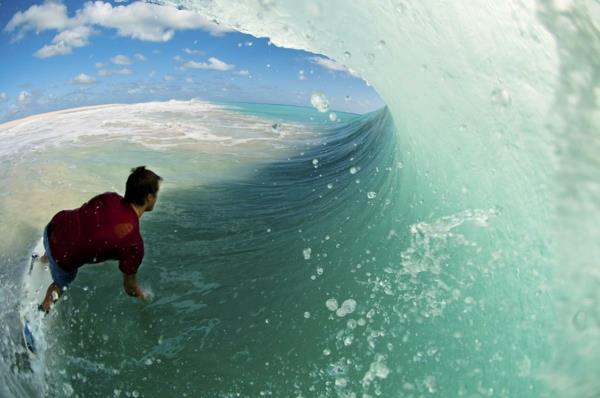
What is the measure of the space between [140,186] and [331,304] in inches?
66.9

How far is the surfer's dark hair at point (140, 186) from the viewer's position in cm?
290

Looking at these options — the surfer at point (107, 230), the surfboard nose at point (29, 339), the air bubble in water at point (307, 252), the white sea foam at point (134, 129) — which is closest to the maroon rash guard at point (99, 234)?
the surfer at point (107, 230)

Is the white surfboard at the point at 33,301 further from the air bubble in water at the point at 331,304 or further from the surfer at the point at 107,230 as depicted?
the air bubble in water at the point at 331,304

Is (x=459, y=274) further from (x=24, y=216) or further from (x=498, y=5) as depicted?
(x=24, y=216)

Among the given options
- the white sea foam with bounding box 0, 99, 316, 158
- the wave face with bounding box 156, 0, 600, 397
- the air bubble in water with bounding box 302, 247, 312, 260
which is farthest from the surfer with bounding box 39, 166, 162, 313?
the white sea foam with bounding box 0, 99, 316, 158

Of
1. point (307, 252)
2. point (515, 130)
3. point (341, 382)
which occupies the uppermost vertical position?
point (515, 130)

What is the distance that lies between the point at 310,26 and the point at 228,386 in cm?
217

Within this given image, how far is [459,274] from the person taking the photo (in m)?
2.96

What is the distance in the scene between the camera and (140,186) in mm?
2902

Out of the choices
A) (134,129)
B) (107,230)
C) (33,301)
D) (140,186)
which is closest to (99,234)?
(107,230)

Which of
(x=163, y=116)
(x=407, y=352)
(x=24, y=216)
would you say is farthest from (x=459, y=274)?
(x=163, y=116)

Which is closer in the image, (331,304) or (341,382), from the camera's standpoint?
(341,382)

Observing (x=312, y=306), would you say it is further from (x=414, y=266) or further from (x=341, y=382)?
(x=341, y=382)

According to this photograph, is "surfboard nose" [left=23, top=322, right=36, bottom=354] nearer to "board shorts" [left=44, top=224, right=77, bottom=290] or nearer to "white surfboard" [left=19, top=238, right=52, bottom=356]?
"white surfboard" [left=19, top=238, right=52, bottom=356]
